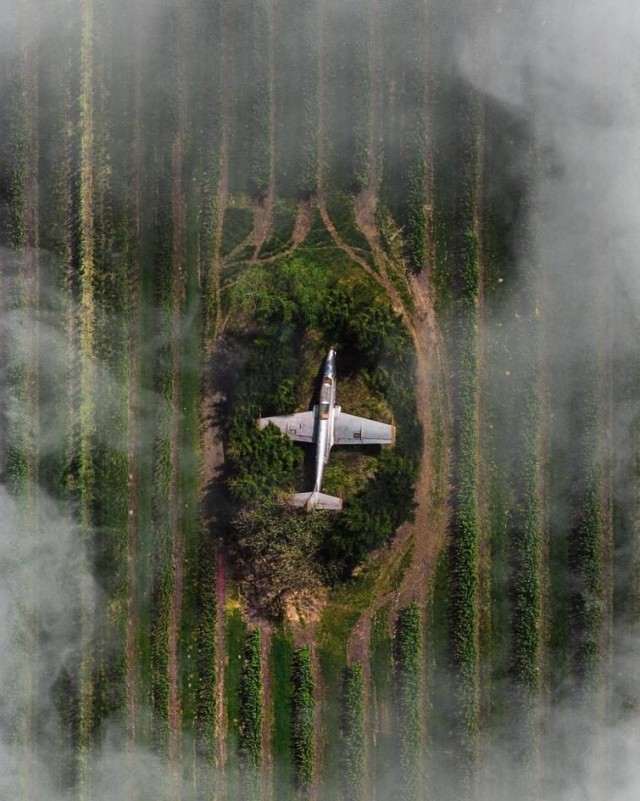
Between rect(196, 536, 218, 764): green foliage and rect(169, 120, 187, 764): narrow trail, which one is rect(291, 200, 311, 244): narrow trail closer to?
rect(169, 120, 187, 764): narrow trail

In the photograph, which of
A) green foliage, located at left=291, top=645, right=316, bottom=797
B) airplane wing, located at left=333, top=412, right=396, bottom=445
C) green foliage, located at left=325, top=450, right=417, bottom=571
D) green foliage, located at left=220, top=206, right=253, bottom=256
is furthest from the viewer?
green foliage, located at left=220, top=206, right=253, bottom=256

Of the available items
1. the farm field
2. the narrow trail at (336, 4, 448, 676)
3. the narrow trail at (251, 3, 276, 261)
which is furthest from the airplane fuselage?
the narrow trail at (251, 3, 276, 261)

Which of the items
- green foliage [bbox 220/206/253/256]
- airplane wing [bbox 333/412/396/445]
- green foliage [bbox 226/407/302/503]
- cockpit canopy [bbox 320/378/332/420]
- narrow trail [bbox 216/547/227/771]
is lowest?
narrow trail [bbox 216/547/227/771]

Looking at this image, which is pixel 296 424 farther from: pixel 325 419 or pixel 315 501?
pixel 315 501

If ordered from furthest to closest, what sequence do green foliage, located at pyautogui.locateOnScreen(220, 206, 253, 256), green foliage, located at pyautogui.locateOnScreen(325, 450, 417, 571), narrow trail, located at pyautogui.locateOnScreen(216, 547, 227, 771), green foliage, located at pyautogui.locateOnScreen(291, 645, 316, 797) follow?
green foliage, located at pyautogui.locateOnScreen(220, 206, 253, 256), narrow trail, located at pyautogui.locateOnScreen(216, 547, 227, 771), green foliage, located at pyautogui.locateOnScreen(291, 645, 316, 797), green foliage, located at pyautogui.locateOnScreen(325, 450, 417, 571)

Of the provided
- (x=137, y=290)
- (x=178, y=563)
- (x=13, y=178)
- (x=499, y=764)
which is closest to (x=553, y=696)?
(x=499, y=764)

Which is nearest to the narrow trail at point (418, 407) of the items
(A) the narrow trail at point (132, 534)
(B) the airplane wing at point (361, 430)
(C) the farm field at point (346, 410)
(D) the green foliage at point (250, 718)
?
(C) the farm field at point (346, 410)

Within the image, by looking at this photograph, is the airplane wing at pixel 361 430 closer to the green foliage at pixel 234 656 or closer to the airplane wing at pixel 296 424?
the airplane wing at pixel 296 424

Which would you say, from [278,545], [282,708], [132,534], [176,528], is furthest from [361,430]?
[282,708]
